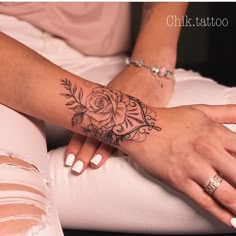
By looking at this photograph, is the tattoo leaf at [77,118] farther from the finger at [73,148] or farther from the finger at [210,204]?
the finger at [210,204]

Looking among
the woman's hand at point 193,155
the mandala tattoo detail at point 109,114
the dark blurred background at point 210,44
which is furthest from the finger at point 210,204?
the dark blurred background at point 210,44

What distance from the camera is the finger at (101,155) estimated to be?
87 cm

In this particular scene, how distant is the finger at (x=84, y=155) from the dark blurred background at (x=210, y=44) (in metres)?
0.82

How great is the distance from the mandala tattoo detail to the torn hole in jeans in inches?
5.2

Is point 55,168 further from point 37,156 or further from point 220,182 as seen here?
point 220,182

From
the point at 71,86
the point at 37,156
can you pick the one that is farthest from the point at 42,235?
the point at 71,86

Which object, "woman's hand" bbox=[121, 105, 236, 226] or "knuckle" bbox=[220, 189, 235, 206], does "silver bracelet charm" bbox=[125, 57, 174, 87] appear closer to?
"woman's hand" bbox=[121, 105, 236, 226]

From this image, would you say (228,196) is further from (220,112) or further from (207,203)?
(220,112)

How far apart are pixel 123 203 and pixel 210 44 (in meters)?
1.04

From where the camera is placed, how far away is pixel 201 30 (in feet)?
5.69

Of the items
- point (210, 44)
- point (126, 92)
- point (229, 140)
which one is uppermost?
point (229, 140)

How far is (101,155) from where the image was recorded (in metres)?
0.88

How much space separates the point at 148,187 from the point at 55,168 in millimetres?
184

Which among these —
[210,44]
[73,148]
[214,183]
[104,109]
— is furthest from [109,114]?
[210,44]
